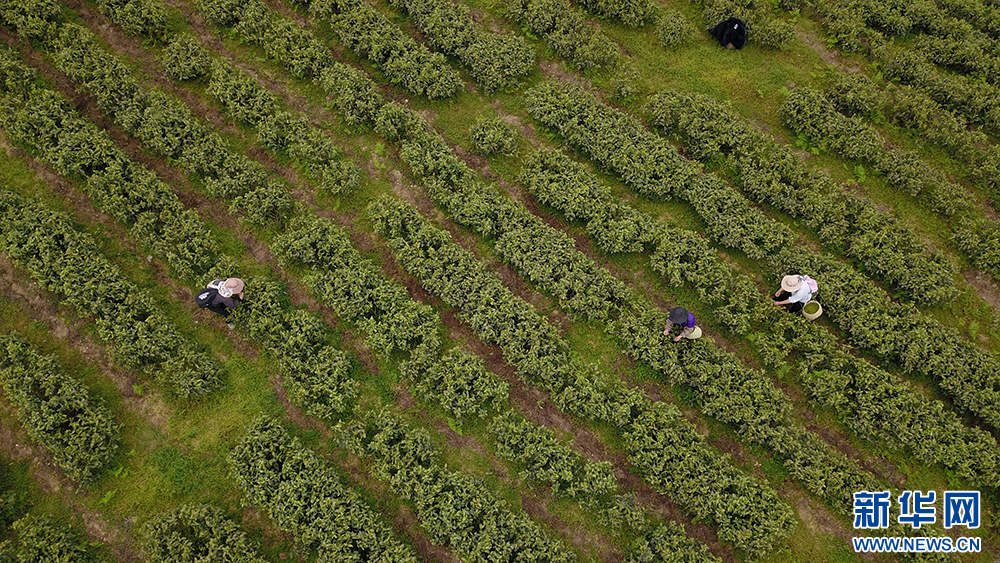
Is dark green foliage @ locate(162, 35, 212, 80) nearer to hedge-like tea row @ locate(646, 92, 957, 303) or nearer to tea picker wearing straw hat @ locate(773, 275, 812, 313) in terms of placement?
hedge-like tea row @ locate(646, 92, 957, 303)

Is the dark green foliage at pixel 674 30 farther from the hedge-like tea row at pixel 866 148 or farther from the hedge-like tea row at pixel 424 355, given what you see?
the hedge-like tea row at pixel 424 355

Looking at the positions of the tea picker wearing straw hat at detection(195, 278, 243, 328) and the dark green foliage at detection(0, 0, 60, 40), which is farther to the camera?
the dark green foliage at detection(0, 0, 60, 40)

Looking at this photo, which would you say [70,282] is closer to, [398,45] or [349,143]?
[349,143]

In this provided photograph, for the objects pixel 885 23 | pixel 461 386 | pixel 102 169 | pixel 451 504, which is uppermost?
pixel 885 23

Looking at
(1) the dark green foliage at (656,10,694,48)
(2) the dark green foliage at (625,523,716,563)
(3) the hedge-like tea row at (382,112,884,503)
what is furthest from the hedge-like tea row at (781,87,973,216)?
(2) the dark green foliage at (625,523,716,563)

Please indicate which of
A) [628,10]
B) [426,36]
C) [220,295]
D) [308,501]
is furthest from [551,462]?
[628,10]

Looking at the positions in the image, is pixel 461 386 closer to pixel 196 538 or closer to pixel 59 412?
pixel 196 538

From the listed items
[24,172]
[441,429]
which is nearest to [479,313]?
[441,429]
